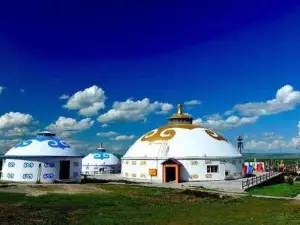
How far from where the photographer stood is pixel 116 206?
25.0 metres

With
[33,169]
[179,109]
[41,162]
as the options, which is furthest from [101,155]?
[33,169]

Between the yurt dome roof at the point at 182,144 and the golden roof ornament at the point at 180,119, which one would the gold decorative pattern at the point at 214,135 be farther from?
the golden roof ornament at the point at 180,119

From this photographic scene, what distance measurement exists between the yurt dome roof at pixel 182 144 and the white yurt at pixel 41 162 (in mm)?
10800

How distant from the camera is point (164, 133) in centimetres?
5378

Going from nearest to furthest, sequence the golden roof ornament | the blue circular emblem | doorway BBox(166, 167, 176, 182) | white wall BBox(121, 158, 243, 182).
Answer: the blue circular emblem, white wall BBox(121, 158, 243, 182), doorway BBox(166, 167, 176, 182), the golden roof ornament

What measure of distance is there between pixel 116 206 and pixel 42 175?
20079 millimetres

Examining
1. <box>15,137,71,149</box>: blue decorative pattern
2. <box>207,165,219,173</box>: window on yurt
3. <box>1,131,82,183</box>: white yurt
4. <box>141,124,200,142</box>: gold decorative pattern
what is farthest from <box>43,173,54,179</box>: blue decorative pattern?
<box>207,165,219,173</box>: window on yurt

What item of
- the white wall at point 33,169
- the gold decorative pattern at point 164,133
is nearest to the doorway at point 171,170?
the gold decorative pattern at point 164,133

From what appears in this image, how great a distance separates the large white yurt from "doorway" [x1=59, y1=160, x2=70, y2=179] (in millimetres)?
10649

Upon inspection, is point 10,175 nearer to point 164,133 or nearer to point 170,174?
point 170,174

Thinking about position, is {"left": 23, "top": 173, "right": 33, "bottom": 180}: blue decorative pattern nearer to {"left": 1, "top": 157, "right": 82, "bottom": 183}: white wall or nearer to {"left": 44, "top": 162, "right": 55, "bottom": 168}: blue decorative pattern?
{"left": 1, "top": 157, "right": 82, "bottom": 183}: white wall

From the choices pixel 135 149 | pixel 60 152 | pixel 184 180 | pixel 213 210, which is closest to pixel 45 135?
pixel 60 152

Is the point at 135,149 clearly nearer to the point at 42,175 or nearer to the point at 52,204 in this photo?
the point at 42,175

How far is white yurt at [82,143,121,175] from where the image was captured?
70.2 metres
